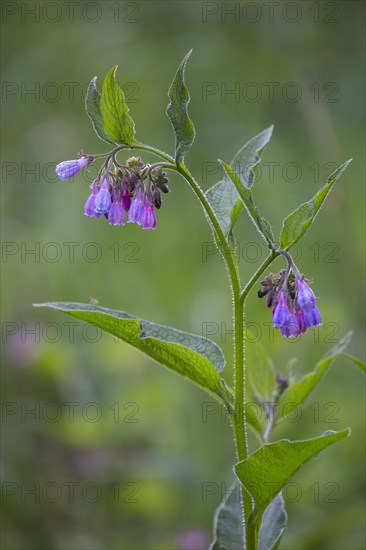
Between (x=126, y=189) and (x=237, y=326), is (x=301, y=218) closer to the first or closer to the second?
(x=237, y=326)

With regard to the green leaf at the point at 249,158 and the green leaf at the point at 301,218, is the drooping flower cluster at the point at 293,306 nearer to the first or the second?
the green leaf at the point at 301,218

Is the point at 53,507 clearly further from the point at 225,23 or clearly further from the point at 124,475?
the point at 225,23

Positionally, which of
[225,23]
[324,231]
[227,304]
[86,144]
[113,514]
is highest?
[225,23]

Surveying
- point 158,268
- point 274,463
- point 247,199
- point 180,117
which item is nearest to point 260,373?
point 274,463

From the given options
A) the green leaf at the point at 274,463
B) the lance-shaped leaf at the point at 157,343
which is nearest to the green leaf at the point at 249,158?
the lance-shaped leaf at the point at 157,343

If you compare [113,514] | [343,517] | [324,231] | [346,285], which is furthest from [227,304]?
[343,517]

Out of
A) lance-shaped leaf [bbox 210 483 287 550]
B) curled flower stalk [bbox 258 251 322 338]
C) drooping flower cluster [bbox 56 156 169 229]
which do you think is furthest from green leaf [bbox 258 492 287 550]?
drooping flower cluster [bbox 56 156 169 229]

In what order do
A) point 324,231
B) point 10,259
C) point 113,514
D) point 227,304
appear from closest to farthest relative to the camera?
point 113,514 → point 227,304 → point 10,259 → point 324,231

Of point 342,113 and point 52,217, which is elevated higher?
point 342,113
